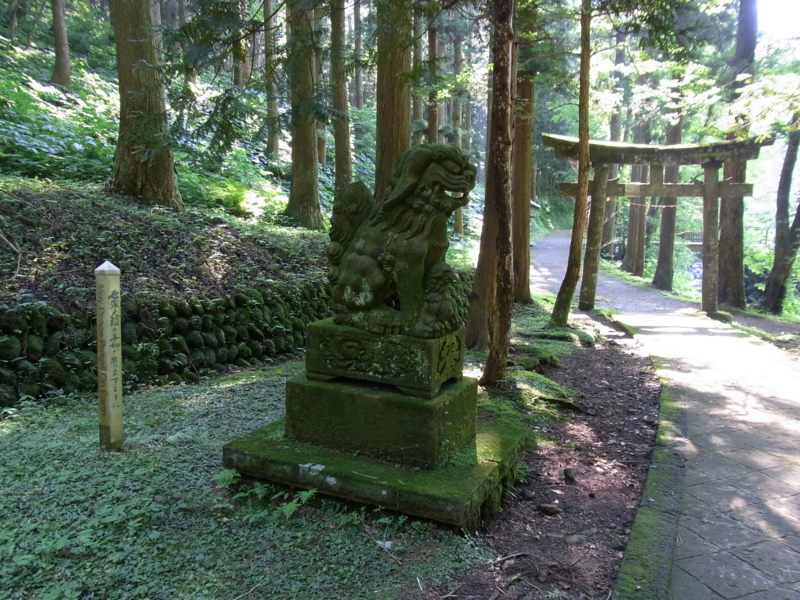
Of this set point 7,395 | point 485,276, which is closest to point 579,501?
point 485,276

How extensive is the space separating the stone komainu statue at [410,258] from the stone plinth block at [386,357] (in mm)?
69

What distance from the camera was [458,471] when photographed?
3.08 meters

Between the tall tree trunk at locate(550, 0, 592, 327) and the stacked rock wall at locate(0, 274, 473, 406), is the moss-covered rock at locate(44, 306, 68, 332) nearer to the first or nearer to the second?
the stacked rock wall at locate(0, 274, 473, 406)

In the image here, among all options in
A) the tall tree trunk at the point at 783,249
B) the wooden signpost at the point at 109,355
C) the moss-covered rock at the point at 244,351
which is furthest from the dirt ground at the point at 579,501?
the tall tree trunk at the point at 783,249

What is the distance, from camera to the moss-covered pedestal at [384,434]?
2953 mm

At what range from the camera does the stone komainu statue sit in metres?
3.23

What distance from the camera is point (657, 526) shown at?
10.3 ft

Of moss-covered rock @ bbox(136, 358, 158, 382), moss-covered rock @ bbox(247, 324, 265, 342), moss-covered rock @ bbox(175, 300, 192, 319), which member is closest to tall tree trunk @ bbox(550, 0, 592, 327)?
moss-covered rock @ bbox(247, 324, 265, 342)

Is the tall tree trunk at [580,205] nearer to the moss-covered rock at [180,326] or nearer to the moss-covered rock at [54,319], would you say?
the moss-covered rock at [180,326]

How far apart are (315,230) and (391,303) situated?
26.1ft

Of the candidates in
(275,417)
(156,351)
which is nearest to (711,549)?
(275,417)

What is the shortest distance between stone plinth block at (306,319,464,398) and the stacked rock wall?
0.64 meters

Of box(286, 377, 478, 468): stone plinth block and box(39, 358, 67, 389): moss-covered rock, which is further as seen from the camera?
box(39, 358, 67, 389): moss-covered rock

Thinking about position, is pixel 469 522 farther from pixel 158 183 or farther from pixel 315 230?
pixel 315 230
